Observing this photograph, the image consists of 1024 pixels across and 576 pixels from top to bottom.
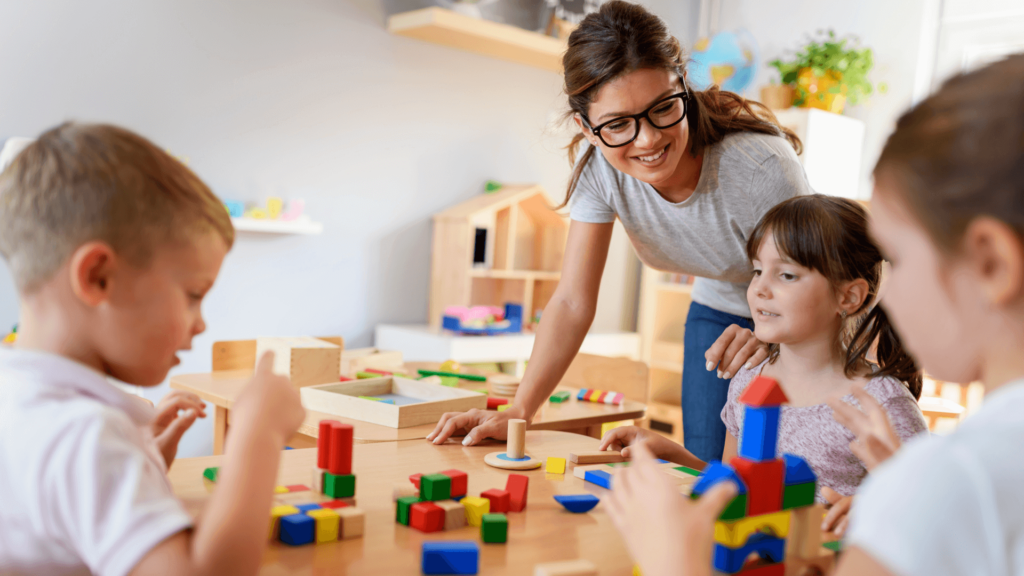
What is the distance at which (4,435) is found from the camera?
0.65 meters

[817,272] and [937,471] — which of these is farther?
[817,272]

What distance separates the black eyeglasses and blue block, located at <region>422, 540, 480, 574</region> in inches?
37.4

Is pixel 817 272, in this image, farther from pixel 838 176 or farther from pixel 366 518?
pixel 838 176

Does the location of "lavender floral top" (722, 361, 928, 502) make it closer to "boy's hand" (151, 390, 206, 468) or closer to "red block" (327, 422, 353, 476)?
"red block" (327, 422, 353, 476)

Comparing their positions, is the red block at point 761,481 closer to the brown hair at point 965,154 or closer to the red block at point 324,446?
the brown hair at point 965,154

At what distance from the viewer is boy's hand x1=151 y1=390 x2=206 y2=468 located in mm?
959

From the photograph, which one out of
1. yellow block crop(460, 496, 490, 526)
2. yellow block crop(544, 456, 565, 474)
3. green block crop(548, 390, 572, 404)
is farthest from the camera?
green block crop(548, 390, 572, 404)

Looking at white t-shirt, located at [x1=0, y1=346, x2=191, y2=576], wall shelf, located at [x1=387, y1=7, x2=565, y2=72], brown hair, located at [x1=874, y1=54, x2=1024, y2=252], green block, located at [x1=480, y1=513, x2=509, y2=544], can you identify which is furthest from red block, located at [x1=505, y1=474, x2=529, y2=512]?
wall shelf, located at [x1=387, y1=7, x2=565, y2=72]

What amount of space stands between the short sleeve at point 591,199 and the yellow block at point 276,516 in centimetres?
104

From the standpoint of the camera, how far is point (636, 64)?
1.47 m

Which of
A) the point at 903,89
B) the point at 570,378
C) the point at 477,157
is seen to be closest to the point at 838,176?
the point at 903,89

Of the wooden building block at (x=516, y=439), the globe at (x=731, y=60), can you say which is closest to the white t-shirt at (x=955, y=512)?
the wooden building block at (x=516, y=439)

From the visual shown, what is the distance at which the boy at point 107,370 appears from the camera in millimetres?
633

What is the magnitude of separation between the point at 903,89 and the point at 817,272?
10.2 feet
